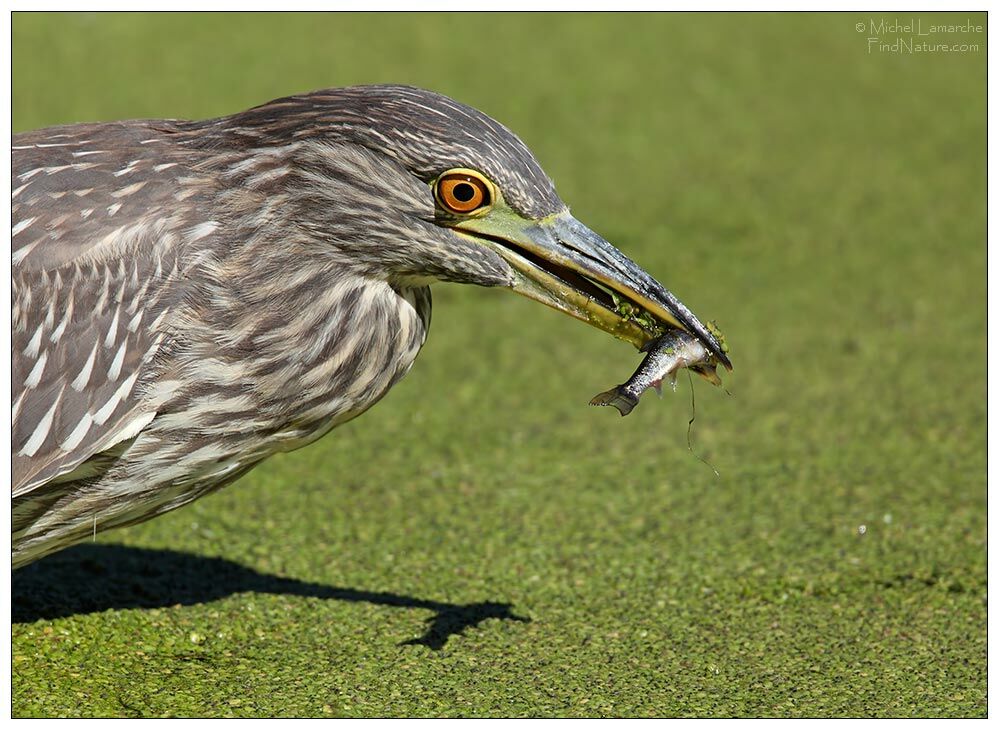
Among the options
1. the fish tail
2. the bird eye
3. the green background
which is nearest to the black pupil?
the bird eye

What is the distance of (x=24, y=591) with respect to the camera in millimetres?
3172

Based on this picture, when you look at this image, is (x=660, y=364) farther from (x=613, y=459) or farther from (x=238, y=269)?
(x=613, y=459)

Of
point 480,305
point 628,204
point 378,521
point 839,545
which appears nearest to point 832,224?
point 628,204

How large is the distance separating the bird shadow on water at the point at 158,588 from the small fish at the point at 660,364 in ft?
2.58

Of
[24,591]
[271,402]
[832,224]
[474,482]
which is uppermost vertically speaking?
[832,224]

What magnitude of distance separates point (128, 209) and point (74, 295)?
0.64ft

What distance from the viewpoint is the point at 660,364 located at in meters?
2.63

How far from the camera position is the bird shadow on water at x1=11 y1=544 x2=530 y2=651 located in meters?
3.12

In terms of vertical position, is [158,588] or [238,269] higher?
[238,269]

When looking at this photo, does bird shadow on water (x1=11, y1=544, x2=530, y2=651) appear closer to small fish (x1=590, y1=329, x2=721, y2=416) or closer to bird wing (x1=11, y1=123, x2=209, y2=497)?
bird wing (x1=11, y1=123, x2=209, y2=497)

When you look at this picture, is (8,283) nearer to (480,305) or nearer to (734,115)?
(480,305)

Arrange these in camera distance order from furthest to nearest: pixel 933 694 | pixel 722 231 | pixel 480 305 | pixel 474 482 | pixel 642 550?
pixel 722 231, pixel 480 305, pixel 474 482, pixel 642 550, pixel 933 694

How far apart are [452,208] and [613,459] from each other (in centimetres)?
174

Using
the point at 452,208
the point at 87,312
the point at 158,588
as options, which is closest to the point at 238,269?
the point at 87,312
